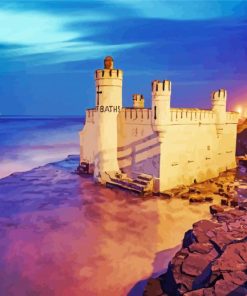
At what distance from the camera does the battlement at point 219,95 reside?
25391 mm

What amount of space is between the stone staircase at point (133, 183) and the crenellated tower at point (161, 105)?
3317 mm

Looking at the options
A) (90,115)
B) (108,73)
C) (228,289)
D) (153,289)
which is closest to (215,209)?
(153,289)

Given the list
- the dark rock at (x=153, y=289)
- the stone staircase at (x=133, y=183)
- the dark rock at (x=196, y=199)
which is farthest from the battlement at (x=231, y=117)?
the dark rock at (x=153, y=289)

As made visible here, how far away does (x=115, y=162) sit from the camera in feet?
80.7

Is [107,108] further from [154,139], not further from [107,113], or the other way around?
[154,139]

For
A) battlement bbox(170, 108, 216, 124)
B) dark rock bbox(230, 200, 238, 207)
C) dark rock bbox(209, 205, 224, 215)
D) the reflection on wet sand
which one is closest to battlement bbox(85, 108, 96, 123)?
the reflection on wet sand

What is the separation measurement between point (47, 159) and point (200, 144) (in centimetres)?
2397

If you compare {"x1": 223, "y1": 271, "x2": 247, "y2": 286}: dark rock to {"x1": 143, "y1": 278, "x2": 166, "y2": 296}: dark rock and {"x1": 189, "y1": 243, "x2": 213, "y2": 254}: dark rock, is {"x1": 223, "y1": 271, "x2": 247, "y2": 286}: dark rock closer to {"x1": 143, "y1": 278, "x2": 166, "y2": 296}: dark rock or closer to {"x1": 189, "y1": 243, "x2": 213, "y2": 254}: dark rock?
{"x1": 189, "y1": 243, "x2": 213, "y2": 254}: dark rock

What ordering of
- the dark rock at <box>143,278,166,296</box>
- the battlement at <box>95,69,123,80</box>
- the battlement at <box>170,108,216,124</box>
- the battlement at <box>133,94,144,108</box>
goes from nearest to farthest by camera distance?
the dark rock at <box>143,278,166,296</box>
the battlement at <box>170,108,216,124</box>
the battlement at <box>95,69,123,80</box>
the battlement at <box>133,94,144,108</box>

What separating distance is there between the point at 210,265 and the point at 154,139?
13.7m

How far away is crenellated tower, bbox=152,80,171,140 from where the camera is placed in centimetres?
2073

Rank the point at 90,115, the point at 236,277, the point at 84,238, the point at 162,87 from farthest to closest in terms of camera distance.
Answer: the point at 90,115, the point at 162,87, the point at 84,238, the point at 236,277

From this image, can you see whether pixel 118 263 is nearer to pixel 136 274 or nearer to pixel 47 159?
pixel 136 274

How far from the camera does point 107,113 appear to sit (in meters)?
23.9
